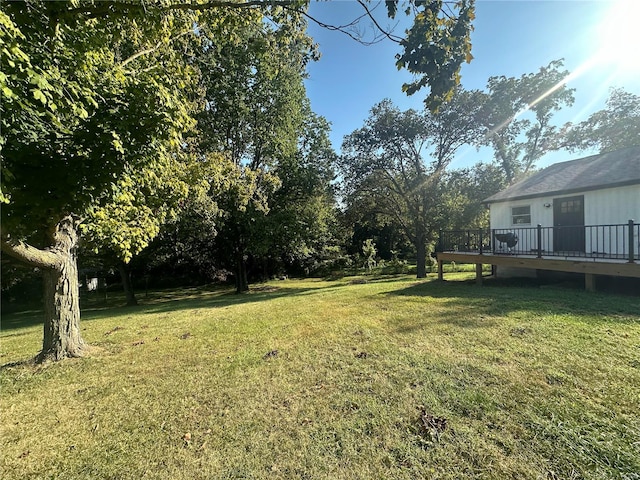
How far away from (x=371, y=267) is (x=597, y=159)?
45.2 ft

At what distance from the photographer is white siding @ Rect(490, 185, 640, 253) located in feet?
26.6

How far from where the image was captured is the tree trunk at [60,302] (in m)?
4.91

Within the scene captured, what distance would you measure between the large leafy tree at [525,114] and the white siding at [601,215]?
11.4 metres

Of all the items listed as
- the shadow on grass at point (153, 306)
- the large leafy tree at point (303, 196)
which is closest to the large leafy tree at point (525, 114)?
the large leafy tree at point (303, 196)

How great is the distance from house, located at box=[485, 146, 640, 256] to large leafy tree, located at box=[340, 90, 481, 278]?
4.85 meters

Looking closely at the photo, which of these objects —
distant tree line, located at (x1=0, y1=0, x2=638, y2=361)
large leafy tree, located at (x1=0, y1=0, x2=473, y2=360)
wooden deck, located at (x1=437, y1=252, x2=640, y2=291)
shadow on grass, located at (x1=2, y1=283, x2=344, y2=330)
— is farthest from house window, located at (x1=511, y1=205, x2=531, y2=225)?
large leafy tree, located at (x1=0, y1=0, x2=473, y2=360)

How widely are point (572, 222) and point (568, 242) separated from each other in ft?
2.21

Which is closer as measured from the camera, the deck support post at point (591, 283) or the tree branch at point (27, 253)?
the tree branch at point (27, 253)

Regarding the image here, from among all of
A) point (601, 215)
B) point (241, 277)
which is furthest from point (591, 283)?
point (241, 277)

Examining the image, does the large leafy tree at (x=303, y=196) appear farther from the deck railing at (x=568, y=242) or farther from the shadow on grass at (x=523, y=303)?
the shadow on grass at (x=523, y=303)

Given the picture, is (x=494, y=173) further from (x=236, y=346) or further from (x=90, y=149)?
(x=90, y=149)

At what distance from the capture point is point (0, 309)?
15.1 metres

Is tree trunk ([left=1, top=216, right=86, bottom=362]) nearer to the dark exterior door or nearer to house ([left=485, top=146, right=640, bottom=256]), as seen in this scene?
house ([left=485, top=146, right=640, bottom=256])

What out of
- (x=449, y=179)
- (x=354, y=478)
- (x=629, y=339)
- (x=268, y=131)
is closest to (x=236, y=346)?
(x=354, y=478)
